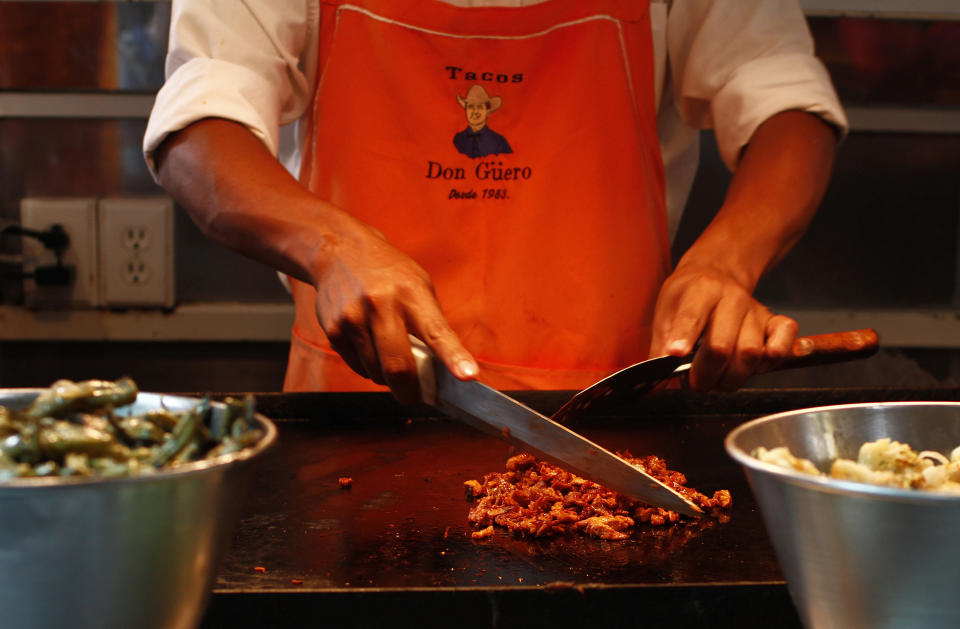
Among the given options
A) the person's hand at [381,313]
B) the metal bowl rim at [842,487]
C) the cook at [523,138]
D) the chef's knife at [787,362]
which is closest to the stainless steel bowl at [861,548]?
the metal bowl rim at [842,487]

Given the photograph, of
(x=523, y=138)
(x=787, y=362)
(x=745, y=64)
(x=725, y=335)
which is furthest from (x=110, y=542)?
(x=745, y=64)

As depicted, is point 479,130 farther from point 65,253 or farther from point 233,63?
point 65,253

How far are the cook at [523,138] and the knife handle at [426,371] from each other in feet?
1.70

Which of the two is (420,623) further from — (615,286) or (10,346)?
(10,346)

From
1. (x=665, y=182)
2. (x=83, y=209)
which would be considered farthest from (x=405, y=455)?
(x=83, y=209)

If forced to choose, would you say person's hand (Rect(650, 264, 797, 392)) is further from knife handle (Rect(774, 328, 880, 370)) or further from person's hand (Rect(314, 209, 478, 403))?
person's hand (Rect(314, 209, 478, 403))

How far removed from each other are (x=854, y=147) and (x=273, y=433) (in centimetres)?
240

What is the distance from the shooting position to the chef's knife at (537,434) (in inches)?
42.9

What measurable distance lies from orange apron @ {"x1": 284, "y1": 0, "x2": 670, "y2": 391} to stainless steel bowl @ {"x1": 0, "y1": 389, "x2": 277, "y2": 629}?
111 cm

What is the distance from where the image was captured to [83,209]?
248 centimetres

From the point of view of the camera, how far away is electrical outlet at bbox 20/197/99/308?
8.16 ft

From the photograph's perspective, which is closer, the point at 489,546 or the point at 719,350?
the point at 489,546

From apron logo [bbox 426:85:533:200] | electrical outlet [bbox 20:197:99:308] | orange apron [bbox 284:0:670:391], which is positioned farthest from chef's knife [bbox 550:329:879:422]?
electrical outlet [bbox 20:197:99:308]

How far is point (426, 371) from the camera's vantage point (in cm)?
116
